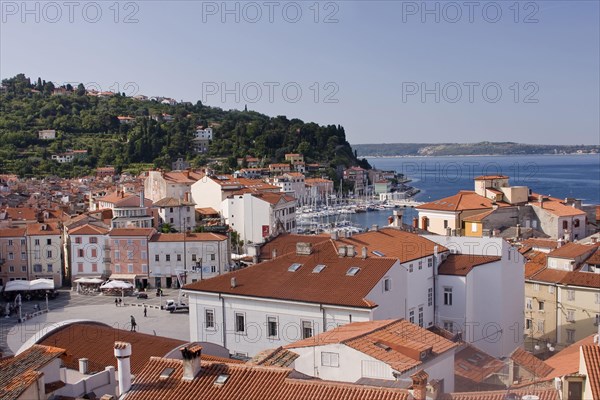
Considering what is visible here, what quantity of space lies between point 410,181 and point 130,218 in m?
95.6

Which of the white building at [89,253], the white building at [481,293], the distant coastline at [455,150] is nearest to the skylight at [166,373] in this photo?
the white building at [481,293]

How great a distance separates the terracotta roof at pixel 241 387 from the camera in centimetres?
593

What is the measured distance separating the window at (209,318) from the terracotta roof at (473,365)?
518cm

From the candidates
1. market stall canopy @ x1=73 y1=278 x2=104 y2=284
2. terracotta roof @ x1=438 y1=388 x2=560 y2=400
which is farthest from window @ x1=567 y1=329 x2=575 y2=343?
market stall canopy @ x1=73 y1=278 x2=104 y2=284

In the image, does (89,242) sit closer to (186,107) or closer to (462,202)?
(462,202)

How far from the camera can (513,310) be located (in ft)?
53.9

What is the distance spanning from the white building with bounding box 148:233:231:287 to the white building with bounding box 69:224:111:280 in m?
2.32

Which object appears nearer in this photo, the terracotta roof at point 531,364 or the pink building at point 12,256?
the terracotta roof at point 531,364

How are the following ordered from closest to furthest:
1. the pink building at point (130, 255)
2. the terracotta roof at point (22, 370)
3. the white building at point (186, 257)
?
the terracotta roof at point (22, 370), the white building at point (186, 257), the pink building at point (130, 255)

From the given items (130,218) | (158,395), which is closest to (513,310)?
(158,395)

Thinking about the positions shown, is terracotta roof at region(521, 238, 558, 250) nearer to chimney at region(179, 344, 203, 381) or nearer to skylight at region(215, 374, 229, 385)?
skylight at region(215, 374, 229, 385)

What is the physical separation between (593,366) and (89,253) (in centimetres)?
2810

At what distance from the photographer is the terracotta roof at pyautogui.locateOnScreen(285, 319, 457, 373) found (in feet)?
25.4

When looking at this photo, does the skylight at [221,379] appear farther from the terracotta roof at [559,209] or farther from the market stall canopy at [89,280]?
the terracotta roof at [559,209]
